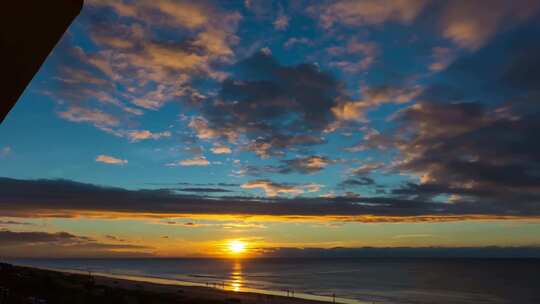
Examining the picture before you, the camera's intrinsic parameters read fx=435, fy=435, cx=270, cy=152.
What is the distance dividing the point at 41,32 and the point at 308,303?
57631 millimetres

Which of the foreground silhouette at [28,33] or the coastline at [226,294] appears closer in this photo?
the foreground silhouette at [28,33]

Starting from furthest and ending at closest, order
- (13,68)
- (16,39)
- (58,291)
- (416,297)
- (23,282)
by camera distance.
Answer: (416,297), (23,282), (58,291), (13,68), (16,39)

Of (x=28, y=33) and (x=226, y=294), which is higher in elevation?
(x=28, y=33)

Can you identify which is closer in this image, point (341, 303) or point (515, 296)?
point (341, 303)

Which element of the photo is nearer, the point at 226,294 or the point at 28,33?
the point at 28,33

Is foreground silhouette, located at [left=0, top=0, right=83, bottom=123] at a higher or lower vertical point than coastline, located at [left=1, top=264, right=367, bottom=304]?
higher

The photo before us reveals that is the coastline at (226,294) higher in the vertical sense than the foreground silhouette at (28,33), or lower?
lower

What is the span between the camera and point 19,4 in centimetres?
190

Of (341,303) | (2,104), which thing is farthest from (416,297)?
(2,104)

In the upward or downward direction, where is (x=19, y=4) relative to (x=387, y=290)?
upward

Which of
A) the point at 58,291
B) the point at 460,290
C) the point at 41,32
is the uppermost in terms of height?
the point at 41,32

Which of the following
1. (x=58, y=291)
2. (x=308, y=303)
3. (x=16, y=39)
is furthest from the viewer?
(x=308, y=303)

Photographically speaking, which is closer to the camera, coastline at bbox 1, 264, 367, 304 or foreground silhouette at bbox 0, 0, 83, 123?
foreground silhouette at bbox 0, 0, 83, 123

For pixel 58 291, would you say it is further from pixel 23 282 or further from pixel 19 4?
pixel 19 4
